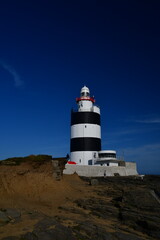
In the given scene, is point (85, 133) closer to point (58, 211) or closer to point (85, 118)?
point (85, 118)

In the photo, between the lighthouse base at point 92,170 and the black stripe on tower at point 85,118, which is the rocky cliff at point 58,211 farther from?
the black stripe on tower at point 85,118

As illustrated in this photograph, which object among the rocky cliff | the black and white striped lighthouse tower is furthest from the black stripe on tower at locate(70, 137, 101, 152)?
the rocky cliff

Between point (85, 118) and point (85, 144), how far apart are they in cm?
588

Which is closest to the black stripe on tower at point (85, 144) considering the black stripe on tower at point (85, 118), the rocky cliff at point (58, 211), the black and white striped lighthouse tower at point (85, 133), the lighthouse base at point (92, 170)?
the black and white striped lighthouse tower at point (85, 133)

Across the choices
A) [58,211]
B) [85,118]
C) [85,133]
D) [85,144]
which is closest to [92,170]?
[85,144]

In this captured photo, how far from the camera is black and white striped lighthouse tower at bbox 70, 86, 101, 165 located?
41281mm

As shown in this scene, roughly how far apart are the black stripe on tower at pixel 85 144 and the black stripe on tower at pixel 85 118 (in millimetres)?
3943

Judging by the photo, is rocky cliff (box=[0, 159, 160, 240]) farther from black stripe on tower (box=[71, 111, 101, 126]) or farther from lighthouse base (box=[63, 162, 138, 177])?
black stripe on tower (box=[71, 111, 101, 126])

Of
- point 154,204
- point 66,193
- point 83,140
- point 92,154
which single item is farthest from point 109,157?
point 154,204

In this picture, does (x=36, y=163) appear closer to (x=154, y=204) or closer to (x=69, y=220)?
(x=69, y=220)

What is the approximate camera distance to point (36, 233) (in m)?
7.48

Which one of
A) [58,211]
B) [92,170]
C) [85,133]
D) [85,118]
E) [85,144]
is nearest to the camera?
[58,211]

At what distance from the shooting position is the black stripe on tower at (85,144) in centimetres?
4128

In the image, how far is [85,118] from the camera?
4266cm
